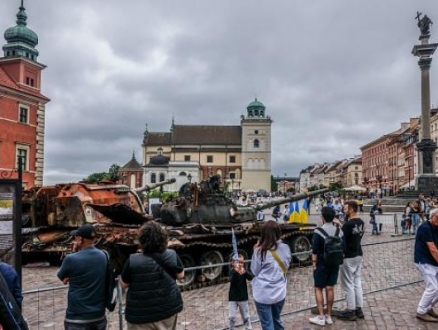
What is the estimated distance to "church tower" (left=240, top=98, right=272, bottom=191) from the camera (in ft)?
335

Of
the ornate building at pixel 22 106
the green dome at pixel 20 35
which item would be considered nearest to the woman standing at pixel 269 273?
the ornate building at pixel 22 106

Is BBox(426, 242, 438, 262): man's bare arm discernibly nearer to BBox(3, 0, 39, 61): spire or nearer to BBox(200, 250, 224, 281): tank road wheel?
BBox(200, 250, 224, 281): tank road wheel

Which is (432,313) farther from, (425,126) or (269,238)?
(425,126)

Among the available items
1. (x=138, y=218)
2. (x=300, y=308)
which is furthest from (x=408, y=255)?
(x=138, y=218)

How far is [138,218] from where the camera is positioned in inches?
497

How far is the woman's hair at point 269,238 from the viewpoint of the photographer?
5.19 metres

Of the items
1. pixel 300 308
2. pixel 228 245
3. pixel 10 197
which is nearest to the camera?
pixel 10 197

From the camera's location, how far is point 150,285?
4.01 metres

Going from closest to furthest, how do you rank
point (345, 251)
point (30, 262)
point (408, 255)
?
point (345, 251)
point (408, 255)
point (30, 262)

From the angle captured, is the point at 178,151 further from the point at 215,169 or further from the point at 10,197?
the point at 10,197

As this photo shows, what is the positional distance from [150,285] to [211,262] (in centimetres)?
716

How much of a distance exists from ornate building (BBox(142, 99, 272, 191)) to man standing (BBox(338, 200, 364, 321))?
92.6 metres

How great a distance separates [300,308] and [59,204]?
9.72m

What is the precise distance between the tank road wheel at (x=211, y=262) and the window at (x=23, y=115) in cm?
2815
